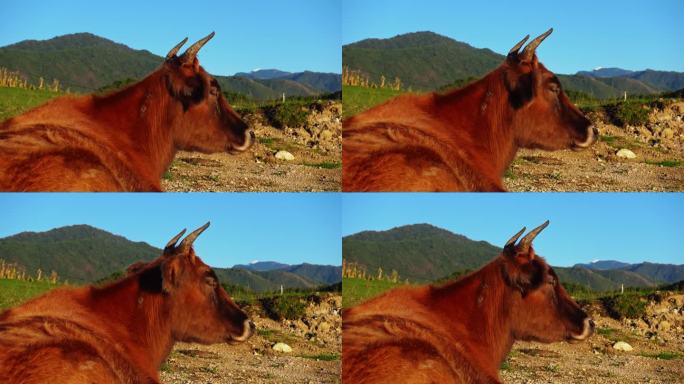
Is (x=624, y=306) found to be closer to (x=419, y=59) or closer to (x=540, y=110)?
(x=540, y=110)

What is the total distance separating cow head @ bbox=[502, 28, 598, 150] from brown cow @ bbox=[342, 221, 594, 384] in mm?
1576

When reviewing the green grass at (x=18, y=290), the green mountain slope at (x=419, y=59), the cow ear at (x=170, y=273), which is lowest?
the green grass at (x=18, y=290)

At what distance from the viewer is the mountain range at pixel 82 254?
12.1 metres

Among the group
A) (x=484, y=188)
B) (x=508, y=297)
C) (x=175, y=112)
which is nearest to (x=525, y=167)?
(x=484, y=188)

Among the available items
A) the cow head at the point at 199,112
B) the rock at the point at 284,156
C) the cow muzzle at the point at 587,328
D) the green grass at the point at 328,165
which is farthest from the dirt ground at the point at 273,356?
the cow muzzle at the point at 587,328

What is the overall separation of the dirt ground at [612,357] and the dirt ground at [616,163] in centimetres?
170

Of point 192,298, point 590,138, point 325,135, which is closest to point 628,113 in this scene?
point 590,138

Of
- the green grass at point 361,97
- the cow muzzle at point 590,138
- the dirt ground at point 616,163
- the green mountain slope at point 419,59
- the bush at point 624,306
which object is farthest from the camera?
the bush at point 624,306

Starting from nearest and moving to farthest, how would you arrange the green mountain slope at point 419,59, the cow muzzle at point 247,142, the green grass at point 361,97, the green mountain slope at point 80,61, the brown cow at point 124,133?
the brown cow at point 124,133, the cow muzzle at point 247,142, the green grass at point 361,97, the green mountain slope at point 419,59, the green mountain slope at point 80,61

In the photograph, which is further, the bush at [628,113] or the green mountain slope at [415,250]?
the bush at [628,113]

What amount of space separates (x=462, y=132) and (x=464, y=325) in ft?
6.51

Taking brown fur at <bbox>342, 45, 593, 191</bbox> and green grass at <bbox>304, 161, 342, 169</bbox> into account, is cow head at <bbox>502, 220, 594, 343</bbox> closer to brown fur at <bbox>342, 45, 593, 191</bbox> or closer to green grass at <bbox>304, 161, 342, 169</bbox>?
brown fur at <bbox>342, 45, 593, 191</bbox>

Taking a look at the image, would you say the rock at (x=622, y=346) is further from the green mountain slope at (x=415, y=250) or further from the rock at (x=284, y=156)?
the rock at (x=284, y=156)

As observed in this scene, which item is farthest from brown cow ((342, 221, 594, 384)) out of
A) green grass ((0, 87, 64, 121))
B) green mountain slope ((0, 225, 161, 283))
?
green grass ((0, 87, 64, 121))
